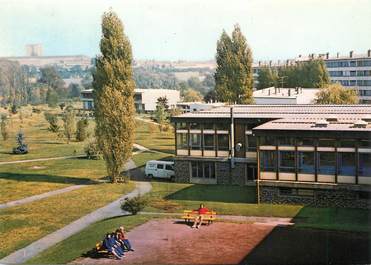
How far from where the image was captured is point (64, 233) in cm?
2750

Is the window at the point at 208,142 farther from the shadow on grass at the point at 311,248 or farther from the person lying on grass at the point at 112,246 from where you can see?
the person lying on grass at the point at 112,246

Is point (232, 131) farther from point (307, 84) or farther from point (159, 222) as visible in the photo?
point (307, 84)

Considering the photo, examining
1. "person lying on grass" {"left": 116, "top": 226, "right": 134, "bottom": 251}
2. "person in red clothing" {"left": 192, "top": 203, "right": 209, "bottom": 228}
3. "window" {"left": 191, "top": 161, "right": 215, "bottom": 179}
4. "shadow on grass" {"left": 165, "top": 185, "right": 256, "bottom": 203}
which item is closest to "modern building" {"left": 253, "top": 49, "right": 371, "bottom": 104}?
"window" {"left": 191, "top": 161, "right": 215, "bottom": 179}

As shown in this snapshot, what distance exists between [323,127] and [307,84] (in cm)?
6669

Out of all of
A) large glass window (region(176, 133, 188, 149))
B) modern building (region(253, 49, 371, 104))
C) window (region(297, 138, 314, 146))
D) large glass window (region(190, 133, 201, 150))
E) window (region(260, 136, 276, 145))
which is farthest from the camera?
modern building (region(253, 49, 371, 104))

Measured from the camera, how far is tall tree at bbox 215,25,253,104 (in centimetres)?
6056

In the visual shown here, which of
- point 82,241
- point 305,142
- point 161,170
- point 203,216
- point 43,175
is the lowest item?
point 82,241

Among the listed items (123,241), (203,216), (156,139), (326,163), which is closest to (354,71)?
(156,139)

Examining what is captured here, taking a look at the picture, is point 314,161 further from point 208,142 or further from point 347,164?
point 208,142

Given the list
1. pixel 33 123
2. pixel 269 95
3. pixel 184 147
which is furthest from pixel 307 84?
pixel 184 147

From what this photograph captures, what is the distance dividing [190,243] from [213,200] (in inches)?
324

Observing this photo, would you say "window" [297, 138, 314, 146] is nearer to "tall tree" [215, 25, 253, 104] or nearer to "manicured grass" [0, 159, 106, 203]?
"manicured grass" [0, 159, 106, 203]

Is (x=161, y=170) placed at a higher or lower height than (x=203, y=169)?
lower

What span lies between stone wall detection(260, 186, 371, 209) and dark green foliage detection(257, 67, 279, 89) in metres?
70.9
